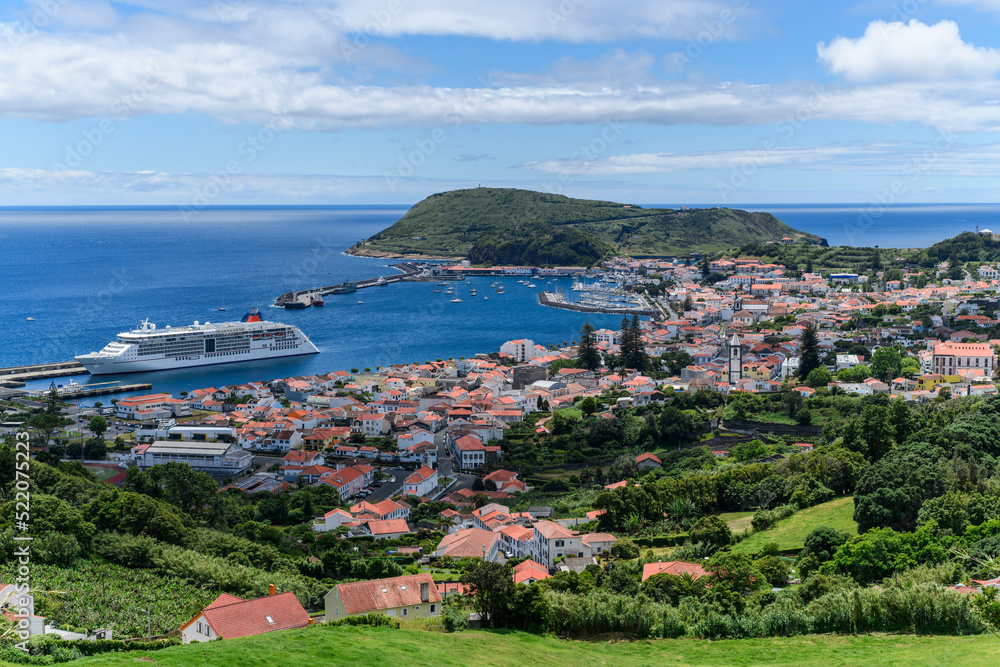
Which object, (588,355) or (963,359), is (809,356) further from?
(588,355)

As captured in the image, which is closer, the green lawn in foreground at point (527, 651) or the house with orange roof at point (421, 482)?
the green lawn in foreground at point (527, 651)

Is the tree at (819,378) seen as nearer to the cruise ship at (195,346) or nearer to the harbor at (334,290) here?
the cruise ship at (195,346)

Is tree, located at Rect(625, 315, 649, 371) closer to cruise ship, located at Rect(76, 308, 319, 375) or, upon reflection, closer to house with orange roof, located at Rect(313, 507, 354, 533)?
cruise ship, located at Rect(76, 308, 319, 375)

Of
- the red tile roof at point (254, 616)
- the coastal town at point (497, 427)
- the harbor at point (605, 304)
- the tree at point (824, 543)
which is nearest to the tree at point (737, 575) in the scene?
the coastal town at point (497, 427)

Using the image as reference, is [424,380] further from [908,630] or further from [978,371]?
[908,630]

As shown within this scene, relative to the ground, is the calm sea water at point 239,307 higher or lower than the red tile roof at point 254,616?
higher

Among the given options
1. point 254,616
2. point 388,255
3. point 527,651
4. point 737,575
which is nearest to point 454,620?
point 527,651

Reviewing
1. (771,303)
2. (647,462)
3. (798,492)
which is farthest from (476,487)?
(771,303)
